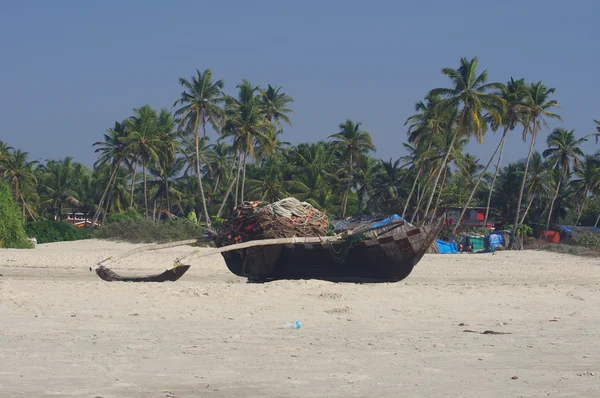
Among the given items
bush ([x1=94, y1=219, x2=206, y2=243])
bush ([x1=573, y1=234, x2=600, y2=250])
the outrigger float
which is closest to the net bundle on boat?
the outrigger float

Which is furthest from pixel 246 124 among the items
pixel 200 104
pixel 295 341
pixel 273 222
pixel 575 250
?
pixel 295 341

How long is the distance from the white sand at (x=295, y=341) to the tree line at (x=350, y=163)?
98.9 feet

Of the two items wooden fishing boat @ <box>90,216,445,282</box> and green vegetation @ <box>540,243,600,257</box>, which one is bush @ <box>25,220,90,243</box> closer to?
green vegetation @ <box>540,243,600,257</box>

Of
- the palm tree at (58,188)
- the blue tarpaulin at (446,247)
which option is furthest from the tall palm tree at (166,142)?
the blue tarpaulin at (446,247)

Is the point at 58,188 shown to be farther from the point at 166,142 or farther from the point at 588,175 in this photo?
the point at 588,175

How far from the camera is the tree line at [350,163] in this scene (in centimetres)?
4728

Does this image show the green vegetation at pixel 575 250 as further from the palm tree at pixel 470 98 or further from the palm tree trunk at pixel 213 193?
the palm tree trunk at pixel 213 193

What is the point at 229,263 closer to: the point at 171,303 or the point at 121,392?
the point at 171,303

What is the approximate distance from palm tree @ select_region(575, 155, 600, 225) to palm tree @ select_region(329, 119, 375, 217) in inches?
587

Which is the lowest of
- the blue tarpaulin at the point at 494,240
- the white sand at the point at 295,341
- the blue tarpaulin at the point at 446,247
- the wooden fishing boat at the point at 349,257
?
the white sand at the point at 295,341

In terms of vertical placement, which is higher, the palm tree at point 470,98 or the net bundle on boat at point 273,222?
the palm tree at point 470,98

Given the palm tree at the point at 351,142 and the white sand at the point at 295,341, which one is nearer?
the white sand at the point at 295,341

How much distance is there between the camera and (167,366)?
7.06 m

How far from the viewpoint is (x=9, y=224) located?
2922 centimetres
